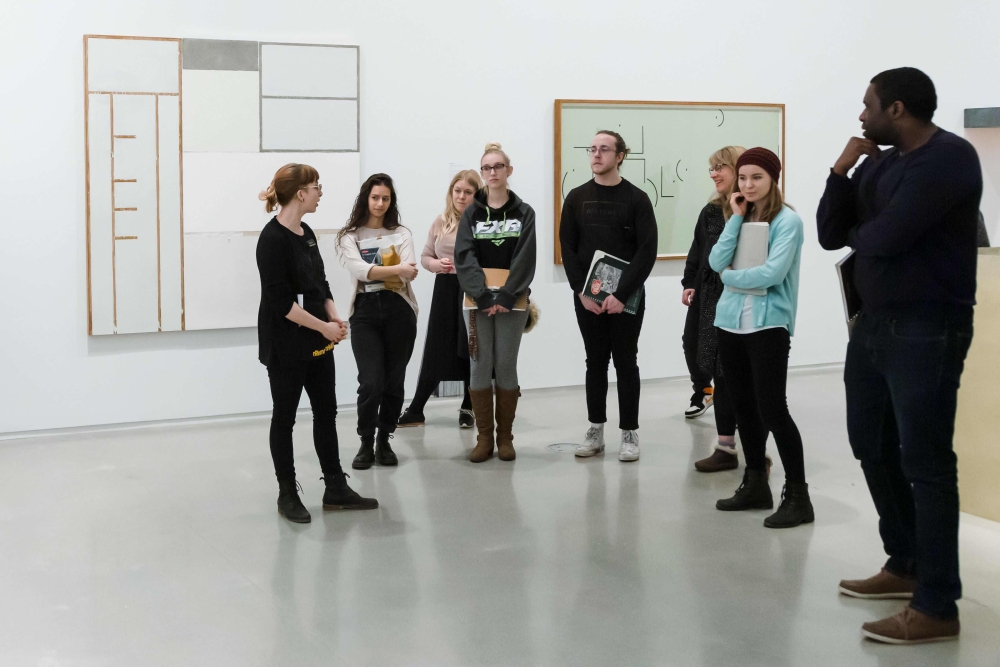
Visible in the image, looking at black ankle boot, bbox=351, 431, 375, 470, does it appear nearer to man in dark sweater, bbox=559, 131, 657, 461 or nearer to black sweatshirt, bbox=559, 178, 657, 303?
man in dark sweater, bbox=559, 131, 657, 461

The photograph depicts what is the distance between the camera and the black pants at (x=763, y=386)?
13.5 feet

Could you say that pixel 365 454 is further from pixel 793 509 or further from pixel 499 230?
pixel 793 509

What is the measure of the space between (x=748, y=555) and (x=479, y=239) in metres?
2.15

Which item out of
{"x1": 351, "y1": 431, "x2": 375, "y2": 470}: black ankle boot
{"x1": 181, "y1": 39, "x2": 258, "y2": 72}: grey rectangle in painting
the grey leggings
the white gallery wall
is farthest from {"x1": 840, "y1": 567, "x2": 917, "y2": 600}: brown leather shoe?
{"x1": 181, "y1": 39, "x2": 258, "y2": 72}: grey rectangle in painting

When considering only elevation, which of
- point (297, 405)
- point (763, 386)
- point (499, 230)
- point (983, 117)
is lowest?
point (297, 405)

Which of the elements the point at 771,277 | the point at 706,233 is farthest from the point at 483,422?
the point at 771,277

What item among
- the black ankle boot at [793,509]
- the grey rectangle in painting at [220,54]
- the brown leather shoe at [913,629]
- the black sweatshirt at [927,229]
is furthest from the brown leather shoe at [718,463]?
the grey rectangle in painting at [220,54]

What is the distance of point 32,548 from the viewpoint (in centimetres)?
407

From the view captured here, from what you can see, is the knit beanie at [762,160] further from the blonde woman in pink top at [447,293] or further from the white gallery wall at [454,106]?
the white gallery wall at [454,106]

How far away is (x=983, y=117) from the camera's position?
Answer: 8648 millimetres

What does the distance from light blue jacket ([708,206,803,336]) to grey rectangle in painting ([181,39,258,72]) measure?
3.47 meters

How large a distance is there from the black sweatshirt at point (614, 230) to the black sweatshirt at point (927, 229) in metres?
2.15

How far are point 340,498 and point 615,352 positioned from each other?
1612mm

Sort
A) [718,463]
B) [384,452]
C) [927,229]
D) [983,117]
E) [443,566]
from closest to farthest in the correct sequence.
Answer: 1. [927,229]
2. [443,566]
3. [718,463]
4. [384,452]
5. [983,117]
